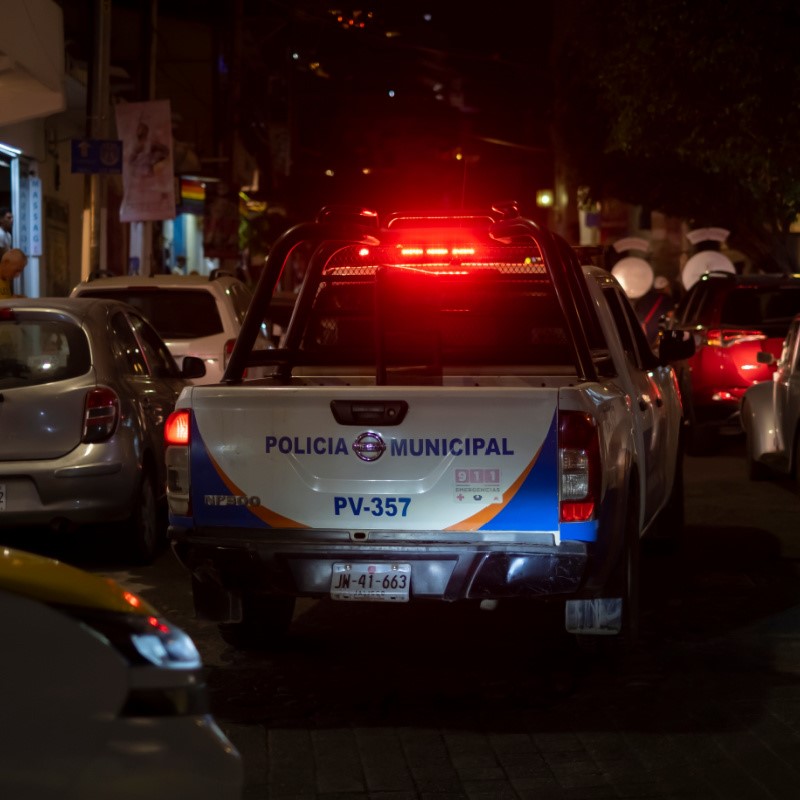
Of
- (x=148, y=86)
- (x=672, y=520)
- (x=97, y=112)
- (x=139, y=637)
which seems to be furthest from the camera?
(x=148, y=86)

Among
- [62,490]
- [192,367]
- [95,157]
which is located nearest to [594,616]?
[62,490]

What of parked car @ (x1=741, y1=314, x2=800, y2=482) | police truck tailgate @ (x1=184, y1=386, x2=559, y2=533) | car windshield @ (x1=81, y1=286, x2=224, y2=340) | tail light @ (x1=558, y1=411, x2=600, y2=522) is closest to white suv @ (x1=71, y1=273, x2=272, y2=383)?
car windshield @ (x1=81, y1=286, x2=224, y2=340)

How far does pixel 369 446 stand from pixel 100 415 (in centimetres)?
354

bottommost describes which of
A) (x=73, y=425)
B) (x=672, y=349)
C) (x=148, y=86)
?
(x=73, y=425)

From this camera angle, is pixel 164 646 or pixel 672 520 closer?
pixel 164 646

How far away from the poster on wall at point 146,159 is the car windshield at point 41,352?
1162 centimetres

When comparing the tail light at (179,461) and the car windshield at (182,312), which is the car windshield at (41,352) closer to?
the tail light at (179,461)

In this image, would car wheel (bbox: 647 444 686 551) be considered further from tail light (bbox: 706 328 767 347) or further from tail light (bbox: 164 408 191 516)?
tail light (bbox: 706 328 767 347)

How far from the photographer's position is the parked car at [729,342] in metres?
16.5

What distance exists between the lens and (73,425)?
30.9ft

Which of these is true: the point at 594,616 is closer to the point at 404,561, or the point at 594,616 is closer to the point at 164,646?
the point at 404,561

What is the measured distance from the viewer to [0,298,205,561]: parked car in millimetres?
9344

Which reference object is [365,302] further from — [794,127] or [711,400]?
[794,127]

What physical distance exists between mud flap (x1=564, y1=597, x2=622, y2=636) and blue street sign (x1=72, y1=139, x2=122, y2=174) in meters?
13.1
